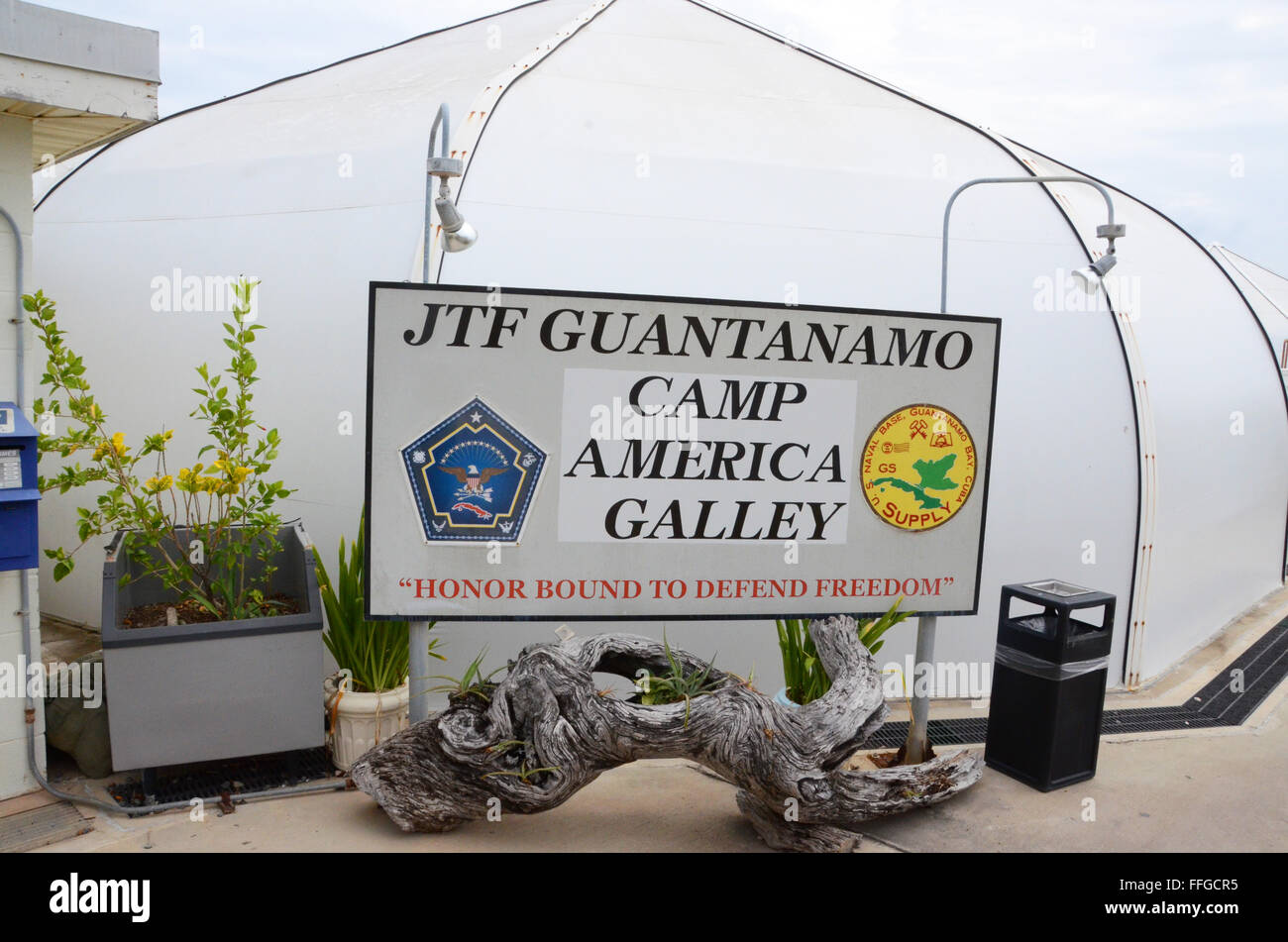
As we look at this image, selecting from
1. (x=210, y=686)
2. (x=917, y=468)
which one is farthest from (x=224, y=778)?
(x=917, y=468)

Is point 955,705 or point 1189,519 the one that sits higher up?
point 1189,519

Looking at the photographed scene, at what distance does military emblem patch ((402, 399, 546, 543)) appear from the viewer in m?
4.43

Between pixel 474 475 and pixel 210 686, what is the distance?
5.21 feet

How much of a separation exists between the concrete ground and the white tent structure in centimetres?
113

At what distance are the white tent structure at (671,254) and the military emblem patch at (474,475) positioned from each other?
4.39 ft

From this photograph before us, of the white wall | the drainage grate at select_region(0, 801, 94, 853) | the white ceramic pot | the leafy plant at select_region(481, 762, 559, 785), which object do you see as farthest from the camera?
the white ceramic pot

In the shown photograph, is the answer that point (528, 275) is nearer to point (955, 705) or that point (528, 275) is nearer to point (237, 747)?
point (237, 747)

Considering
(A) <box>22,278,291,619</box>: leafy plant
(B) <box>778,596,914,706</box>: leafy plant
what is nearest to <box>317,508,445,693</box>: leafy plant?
(A) <box>22,278,291,619</box>: leafy plant

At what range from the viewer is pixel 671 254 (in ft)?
20.3

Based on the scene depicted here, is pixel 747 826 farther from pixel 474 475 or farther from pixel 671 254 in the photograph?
pixel 671 254

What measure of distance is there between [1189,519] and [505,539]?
5.52m

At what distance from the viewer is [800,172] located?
688 cm

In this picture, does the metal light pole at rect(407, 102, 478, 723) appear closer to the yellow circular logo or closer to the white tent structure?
the white tent structure
